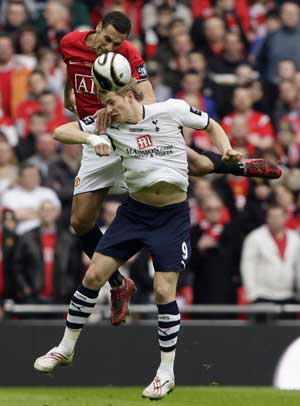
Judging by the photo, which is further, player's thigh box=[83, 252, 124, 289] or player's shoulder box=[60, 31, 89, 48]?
player's shoulder box=[60, 31, 89, 48]

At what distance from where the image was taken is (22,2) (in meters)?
21.5

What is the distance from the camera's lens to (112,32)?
42.2 feet

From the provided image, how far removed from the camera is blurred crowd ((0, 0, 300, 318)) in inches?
685

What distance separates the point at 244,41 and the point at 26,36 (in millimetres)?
3693

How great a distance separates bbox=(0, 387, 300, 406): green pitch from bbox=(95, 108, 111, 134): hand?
230 cm

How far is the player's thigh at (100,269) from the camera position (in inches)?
508

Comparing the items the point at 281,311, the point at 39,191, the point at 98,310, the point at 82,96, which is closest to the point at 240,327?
the point at 281,311

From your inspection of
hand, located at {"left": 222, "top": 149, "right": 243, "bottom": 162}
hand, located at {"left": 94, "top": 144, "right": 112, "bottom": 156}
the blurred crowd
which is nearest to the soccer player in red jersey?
hand, located at {"left": 222, "top": 149, "right": 243, "bottom": 162}

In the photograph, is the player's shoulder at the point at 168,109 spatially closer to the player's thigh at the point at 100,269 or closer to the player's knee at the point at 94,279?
the player's thigh at the point at 100,269

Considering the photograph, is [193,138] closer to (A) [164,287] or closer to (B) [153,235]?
(B) [153,235]


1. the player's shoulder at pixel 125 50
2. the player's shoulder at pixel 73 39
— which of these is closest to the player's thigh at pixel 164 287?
the player's shoulder at pixel 125 50

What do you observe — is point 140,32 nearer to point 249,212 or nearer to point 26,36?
point 26,36

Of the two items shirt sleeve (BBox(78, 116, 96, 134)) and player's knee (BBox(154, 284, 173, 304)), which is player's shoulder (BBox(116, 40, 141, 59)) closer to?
shirt sleeve (BBox(78, 116, 96, 134))

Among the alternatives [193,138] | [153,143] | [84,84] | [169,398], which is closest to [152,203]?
[153,143]
